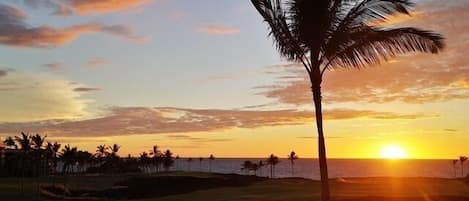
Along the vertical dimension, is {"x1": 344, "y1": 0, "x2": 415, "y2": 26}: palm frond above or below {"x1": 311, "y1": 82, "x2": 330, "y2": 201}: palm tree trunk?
above

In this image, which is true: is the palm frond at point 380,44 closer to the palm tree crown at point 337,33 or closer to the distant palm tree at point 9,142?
the palm tree crown at point 337,33

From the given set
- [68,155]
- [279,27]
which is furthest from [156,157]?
[279,27]

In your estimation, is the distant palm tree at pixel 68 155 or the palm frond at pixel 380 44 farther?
the distant palm tree at pixel 68 155

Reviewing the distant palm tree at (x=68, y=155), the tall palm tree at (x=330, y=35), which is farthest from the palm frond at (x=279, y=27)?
the distant palm tree at (x=68, y=155)

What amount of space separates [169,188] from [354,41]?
73327 millimetres

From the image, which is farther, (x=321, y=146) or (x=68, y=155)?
(x=68, y=155)

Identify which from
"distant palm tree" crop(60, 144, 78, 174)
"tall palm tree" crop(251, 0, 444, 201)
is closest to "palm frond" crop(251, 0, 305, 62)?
"tall palm tree" crop(251, 0, 444, 201)

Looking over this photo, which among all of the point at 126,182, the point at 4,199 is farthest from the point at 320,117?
the point at 126,182

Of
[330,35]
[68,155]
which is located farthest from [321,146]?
[68,155]

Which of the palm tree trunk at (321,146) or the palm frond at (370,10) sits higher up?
the palm frond at (370,10)

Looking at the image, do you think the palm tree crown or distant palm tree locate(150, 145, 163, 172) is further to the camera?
distant palm tree locate(150, 145, 163, 172)

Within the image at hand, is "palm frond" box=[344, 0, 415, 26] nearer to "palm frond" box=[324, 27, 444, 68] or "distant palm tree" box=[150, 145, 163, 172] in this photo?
"palm frond" box=[324, 27, 444, 68]

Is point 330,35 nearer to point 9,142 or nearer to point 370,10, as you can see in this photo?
point 370,10

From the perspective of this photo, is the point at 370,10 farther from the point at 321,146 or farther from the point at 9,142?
the point at 9,142
